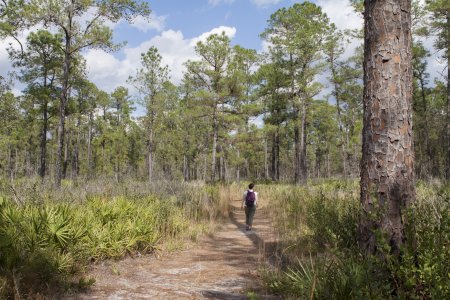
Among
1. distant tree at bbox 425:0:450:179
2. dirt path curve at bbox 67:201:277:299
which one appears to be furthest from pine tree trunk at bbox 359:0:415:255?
distant tree at bbox 425:0:450:179

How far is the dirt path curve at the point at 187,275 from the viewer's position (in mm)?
5238

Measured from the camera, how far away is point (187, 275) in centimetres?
636

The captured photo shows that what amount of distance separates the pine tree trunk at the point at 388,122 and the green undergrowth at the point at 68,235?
4.20 meters

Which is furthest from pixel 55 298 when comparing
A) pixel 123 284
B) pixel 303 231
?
pixel 303 231

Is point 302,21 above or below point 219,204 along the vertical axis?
above

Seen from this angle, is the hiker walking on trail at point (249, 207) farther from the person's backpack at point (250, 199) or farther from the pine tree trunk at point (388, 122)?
the pine tree trunk at point (388, 122)

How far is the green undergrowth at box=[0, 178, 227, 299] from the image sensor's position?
4945 mm

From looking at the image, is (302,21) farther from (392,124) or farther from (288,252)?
(392,124)

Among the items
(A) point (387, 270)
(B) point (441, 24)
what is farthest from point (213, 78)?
(A) point (387, 270)

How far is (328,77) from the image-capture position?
32312 millimetres

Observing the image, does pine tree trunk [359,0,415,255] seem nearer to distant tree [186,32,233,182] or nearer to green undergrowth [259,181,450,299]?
green undergrowth [259,181,450,299]

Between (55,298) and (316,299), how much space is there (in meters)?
3.48

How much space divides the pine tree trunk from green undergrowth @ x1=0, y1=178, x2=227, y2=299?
420cm

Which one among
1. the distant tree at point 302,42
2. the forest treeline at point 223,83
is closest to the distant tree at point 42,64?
the forest treeline at point 223,83
